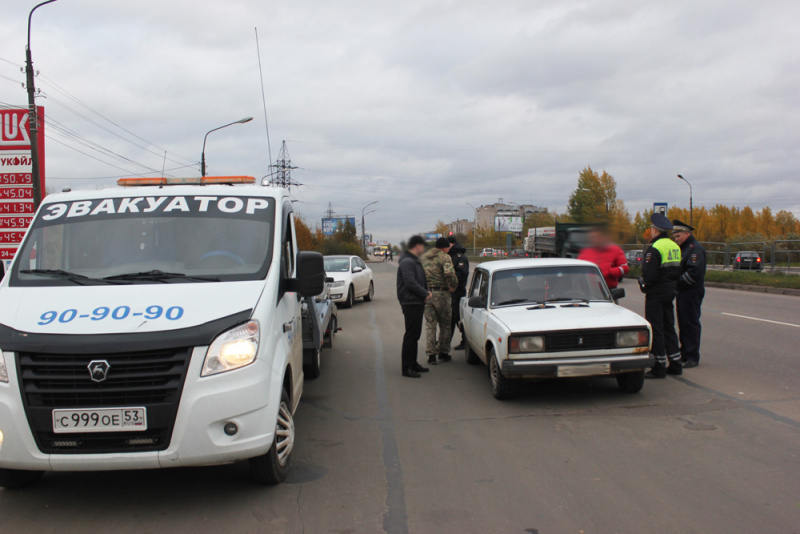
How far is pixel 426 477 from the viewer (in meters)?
4.45

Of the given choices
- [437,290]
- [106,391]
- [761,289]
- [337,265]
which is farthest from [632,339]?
[761,289]

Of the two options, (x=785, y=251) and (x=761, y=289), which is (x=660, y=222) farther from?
(x=785, y=251)

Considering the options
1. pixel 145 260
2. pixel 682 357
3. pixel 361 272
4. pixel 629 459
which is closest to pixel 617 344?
pixel 629 459

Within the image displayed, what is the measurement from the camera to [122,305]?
3.91 metres

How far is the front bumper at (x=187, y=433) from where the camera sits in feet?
11.8

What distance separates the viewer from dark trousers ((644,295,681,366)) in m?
7.46

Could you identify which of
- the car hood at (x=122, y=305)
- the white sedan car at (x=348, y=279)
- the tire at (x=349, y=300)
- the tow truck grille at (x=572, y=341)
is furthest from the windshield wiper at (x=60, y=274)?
the tire at (x=349, y=300)

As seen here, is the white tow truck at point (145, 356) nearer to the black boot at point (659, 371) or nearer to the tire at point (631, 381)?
the tire at point (631, 381)

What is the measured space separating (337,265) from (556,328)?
1306cm

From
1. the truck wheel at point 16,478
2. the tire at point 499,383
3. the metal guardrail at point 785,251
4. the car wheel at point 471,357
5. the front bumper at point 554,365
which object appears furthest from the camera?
the metal guardrail at point 785,251

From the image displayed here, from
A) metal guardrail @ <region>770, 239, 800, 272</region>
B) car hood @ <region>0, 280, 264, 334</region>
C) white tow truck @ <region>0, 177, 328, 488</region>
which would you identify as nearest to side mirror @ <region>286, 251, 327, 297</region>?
white tow truck @ <region>0, 177, 328, 488</region>

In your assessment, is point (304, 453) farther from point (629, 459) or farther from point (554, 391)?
point (554, 391)

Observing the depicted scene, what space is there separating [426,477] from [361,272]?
1504 cm

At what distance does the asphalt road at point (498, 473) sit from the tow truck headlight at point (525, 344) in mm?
627
